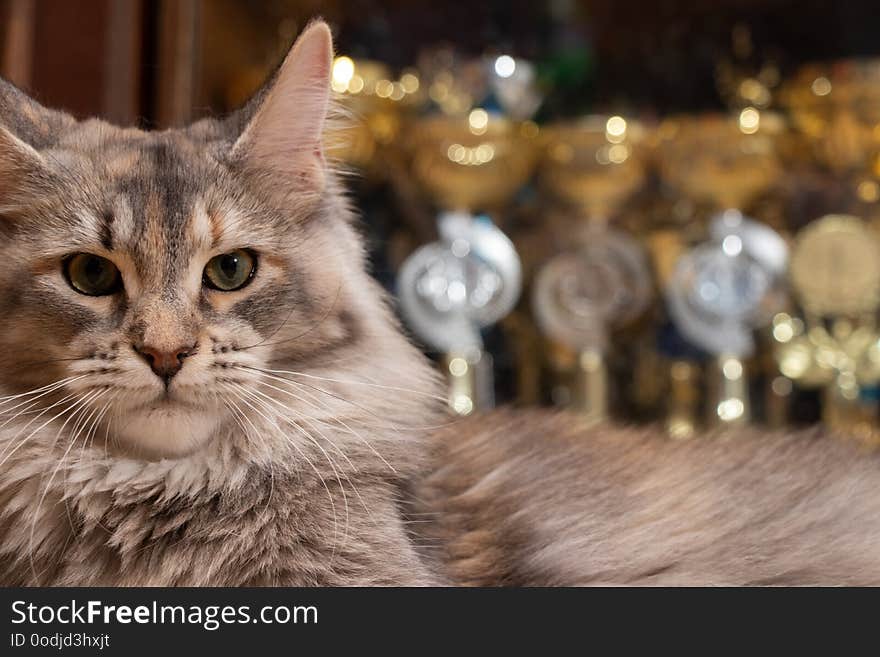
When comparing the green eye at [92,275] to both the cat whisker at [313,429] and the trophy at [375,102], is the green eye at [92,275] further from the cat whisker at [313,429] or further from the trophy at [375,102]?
the trophy at [375,102]

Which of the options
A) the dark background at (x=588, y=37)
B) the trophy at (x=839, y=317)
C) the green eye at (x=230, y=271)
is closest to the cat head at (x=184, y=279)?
the green eye at (x=230, y=271)

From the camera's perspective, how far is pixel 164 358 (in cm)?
89

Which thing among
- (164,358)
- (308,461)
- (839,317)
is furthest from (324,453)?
(839,317)

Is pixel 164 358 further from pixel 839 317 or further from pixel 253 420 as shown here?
pixel 839 317

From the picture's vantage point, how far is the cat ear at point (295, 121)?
1.02 metres

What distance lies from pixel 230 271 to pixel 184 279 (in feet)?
0.20

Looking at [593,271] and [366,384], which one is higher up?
[593,271]

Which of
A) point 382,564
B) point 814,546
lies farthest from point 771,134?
point 382,564

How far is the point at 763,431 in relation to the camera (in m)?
1.40

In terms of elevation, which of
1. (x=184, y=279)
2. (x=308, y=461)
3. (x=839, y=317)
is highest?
(x=839, y=317)

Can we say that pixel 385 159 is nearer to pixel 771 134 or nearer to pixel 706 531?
pixel 771 134

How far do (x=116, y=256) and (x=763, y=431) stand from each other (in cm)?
89

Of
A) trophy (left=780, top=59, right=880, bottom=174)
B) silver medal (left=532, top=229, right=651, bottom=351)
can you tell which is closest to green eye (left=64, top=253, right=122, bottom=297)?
silver medal (left=532, top=229, right=651, bottom=351)

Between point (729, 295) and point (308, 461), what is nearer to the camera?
point (308, 461)
